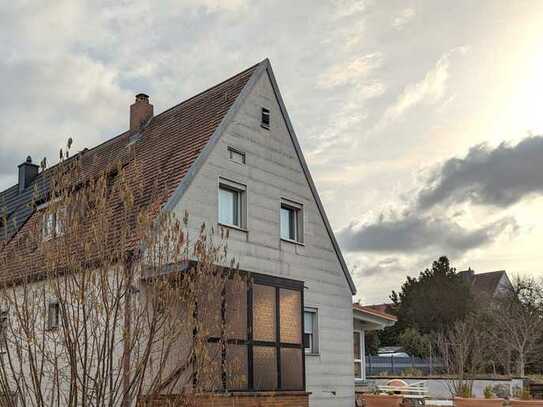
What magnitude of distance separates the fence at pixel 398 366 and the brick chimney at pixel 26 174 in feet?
56.3

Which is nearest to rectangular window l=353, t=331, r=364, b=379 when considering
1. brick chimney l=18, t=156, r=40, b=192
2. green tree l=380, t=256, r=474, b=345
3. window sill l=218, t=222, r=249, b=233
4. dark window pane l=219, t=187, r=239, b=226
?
window sill l=218, t=222, r=249, b=233

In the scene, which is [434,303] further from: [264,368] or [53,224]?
[53,224]

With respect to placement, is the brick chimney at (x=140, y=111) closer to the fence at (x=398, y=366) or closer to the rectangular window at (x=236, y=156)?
the rectangular window at (x=236, y=156)

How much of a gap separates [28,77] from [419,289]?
128 feet

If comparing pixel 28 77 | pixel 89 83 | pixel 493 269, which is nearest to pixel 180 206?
pixel 89 83

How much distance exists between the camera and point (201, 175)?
51.4 ft

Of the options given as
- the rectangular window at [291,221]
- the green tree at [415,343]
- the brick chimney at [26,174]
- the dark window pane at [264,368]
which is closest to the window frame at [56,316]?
the dark window pane at [264,368]

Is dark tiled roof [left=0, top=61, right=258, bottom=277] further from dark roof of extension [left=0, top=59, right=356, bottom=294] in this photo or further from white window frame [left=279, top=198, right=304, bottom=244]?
white window frame [left=279, top=198, right=304, bottom=244]

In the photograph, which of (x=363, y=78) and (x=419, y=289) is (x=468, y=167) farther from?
(x=419, y=289)

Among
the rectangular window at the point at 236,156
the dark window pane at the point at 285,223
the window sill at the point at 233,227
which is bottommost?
the window sill at the point at 233,227

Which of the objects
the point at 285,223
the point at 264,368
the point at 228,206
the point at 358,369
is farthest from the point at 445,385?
the point at 228,206

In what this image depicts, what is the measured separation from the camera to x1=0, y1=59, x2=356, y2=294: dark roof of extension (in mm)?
15453

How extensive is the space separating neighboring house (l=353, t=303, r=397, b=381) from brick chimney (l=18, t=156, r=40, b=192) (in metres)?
11.9

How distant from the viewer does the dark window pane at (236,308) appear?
1357 centimetres
